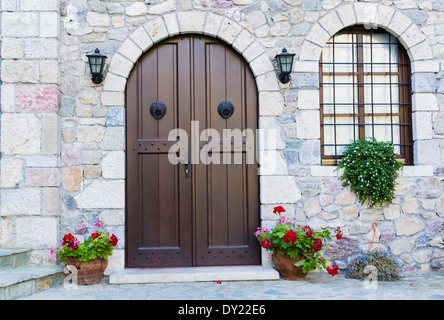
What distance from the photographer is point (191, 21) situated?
4.54m

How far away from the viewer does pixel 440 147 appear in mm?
4660

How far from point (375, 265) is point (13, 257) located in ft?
11.5

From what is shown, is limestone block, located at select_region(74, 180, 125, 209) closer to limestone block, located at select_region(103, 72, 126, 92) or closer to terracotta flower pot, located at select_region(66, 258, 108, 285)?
terracotta flower pot, located at select_region(66, 258, 108, 285)

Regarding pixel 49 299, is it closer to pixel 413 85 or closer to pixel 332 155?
pixel 332 155

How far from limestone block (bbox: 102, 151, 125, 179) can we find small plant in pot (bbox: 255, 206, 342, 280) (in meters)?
1.57

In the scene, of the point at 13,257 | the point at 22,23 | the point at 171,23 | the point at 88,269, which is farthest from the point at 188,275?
the point at 22,23

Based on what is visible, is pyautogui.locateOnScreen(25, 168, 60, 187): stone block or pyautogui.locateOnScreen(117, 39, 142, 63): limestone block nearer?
pyautogui.locateOnScreen(25, 168, 60, 187): stone block

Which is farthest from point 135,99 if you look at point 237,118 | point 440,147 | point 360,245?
point 440,147

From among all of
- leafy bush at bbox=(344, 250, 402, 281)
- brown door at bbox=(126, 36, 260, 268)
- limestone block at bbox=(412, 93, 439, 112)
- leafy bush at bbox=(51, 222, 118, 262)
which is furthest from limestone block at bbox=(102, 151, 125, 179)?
limestone block at bbox=(412, 93, 439, 112)

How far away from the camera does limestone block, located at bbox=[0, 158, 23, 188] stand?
14.0ft

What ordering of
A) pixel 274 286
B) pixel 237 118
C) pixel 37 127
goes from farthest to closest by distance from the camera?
pixel 237 118
pixel 37 127
pixel 274 286

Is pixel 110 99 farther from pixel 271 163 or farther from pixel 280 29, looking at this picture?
pixel 280 29

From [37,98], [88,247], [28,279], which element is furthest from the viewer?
[37,98]

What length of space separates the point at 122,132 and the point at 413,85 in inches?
125
